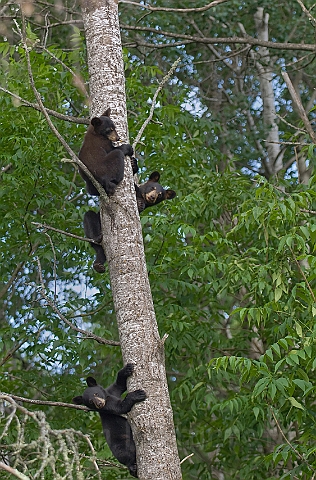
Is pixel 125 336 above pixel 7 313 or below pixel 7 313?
below

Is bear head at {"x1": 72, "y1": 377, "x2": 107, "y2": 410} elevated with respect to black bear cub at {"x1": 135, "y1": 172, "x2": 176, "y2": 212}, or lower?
lower

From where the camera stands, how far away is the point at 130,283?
4352 mm

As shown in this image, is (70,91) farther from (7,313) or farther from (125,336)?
(125,336)

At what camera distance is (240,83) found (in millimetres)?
15156

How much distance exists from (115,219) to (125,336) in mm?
745

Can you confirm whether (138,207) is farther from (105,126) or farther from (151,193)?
(105,126)

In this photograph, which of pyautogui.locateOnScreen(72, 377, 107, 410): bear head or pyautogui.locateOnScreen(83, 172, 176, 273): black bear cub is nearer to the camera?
pyautogui.locateOnScreen(72, 377, 107, 410): bear head

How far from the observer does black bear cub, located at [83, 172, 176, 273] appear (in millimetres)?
6340

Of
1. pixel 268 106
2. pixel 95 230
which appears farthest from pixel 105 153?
pixel 268 106

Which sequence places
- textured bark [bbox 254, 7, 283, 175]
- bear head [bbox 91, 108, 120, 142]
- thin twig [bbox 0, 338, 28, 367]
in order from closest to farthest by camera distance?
bear head [bbox 91, 108, 120, 142] < thin twig [bbox 0, 338, 28, 367] < textured bark [bbox 254, 7, 283, 175]

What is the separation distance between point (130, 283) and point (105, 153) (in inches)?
57.8

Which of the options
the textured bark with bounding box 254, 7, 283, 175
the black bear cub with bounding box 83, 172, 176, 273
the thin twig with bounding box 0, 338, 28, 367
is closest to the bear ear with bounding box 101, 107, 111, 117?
the black bear cub with bounding box 83, 172, 176, 273

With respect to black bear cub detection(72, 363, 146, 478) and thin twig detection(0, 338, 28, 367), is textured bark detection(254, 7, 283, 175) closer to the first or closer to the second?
thin twig detection(0, 338, 28, 367)

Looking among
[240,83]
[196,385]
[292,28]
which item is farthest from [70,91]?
[240,83]
